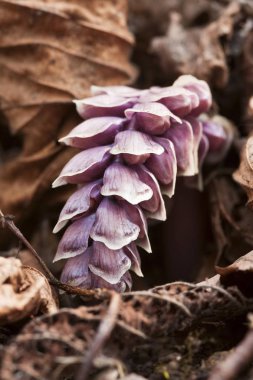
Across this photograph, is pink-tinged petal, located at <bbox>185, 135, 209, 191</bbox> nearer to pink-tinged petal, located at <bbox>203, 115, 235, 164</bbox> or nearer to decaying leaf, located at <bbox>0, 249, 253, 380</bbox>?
pink-tinged petal, located at <bbox>203, 115, 235, 164</bbox>

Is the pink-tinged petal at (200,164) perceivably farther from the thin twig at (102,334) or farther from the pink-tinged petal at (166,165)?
the thin twig at (102,334)

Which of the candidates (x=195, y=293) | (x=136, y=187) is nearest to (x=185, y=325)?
(x=195, y=293)

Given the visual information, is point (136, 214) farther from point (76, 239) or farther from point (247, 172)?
point (247, 172)

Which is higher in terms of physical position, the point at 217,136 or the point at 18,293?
the point at 217,136

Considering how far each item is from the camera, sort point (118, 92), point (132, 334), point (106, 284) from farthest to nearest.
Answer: point (118, 92)
point (106, 284)
point (132, 334)

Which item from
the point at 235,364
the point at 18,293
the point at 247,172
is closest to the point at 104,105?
the point at 247,172

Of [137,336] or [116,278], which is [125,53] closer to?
[116,278]

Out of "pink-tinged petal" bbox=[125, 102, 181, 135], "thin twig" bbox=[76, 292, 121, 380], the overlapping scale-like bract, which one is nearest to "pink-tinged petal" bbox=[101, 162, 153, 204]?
the overlapping scale-like bract
